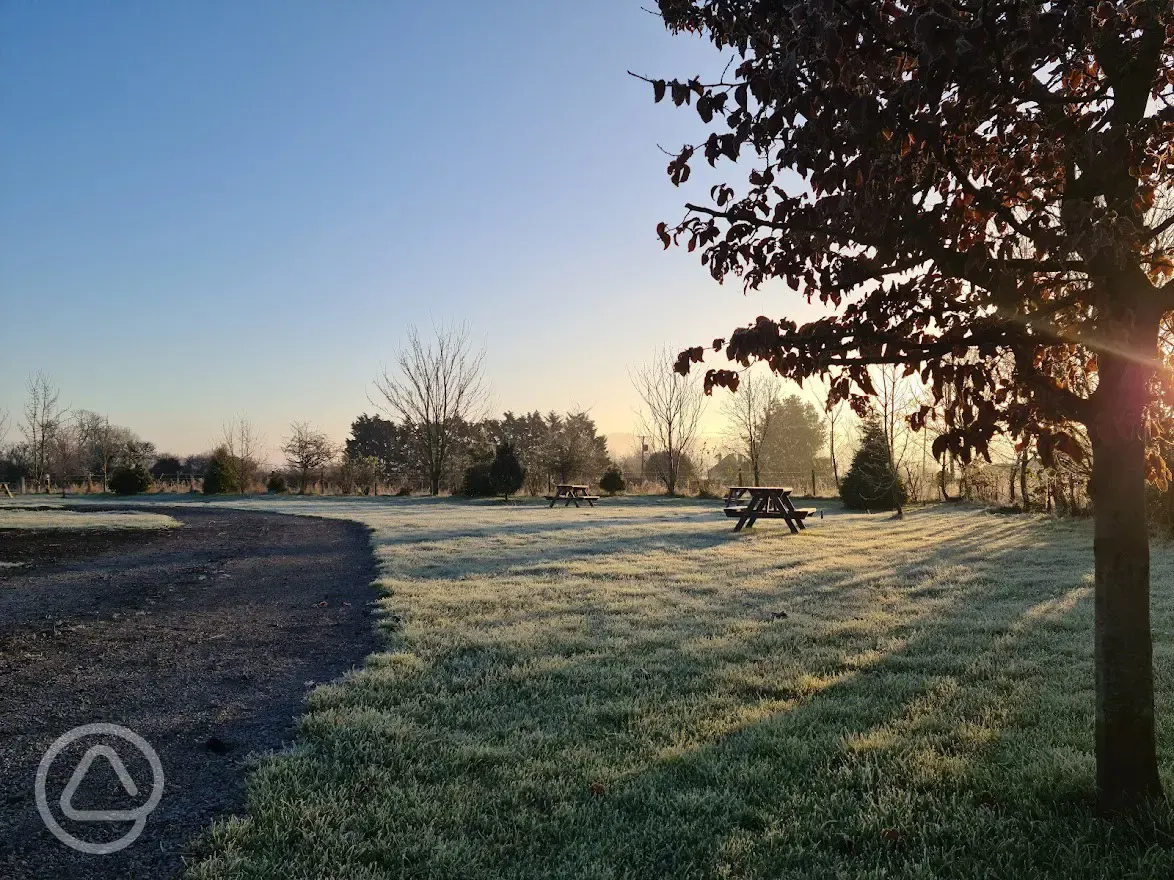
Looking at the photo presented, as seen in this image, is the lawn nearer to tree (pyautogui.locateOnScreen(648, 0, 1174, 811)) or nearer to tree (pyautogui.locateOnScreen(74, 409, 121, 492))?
tree (pyautogui.locateOnScreen(648, 0, 1174, 811))

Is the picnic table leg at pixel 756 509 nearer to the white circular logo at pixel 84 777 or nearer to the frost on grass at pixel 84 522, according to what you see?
the white circular logo at pixel 84 777

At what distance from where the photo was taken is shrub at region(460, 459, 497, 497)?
28.2 metres

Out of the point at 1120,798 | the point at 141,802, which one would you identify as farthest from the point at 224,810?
the point at 1120,798

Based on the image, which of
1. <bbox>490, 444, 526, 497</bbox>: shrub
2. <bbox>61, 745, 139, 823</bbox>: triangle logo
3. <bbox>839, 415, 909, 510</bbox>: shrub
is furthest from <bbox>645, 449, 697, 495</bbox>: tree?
<bbox>61, 745, 139, 823</bbox>: triangle logo

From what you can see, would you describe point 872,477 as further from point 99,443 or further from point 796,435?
point 99,443

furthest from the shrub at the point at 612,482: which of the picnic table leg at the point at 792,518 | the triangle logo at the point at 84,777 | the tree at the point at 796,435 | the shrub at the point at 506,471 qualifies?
the triangle logo at the point at 84,777

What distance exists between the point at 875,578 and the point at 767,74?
7.08 meters

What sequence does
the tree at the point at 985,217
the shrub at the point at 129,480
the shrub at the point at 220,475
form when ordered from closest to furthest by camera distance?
the tree at the point at 985,217
the shrub at the point at 220,475
the shrub at the point at 129,480

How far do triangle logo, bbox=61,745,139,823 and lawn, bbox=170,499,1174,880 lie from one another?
452 millimetres

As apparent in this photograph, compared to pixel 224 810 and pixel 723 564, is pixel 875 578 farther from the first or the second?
pixel 224 810

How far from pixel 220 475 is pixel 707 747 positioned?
109 feet

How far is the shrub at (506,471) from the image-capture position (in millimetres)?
27359

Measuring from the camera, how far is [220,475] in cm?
3153

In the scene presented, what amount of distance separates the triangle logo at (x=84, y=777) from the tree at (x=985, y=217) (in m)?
2.70
